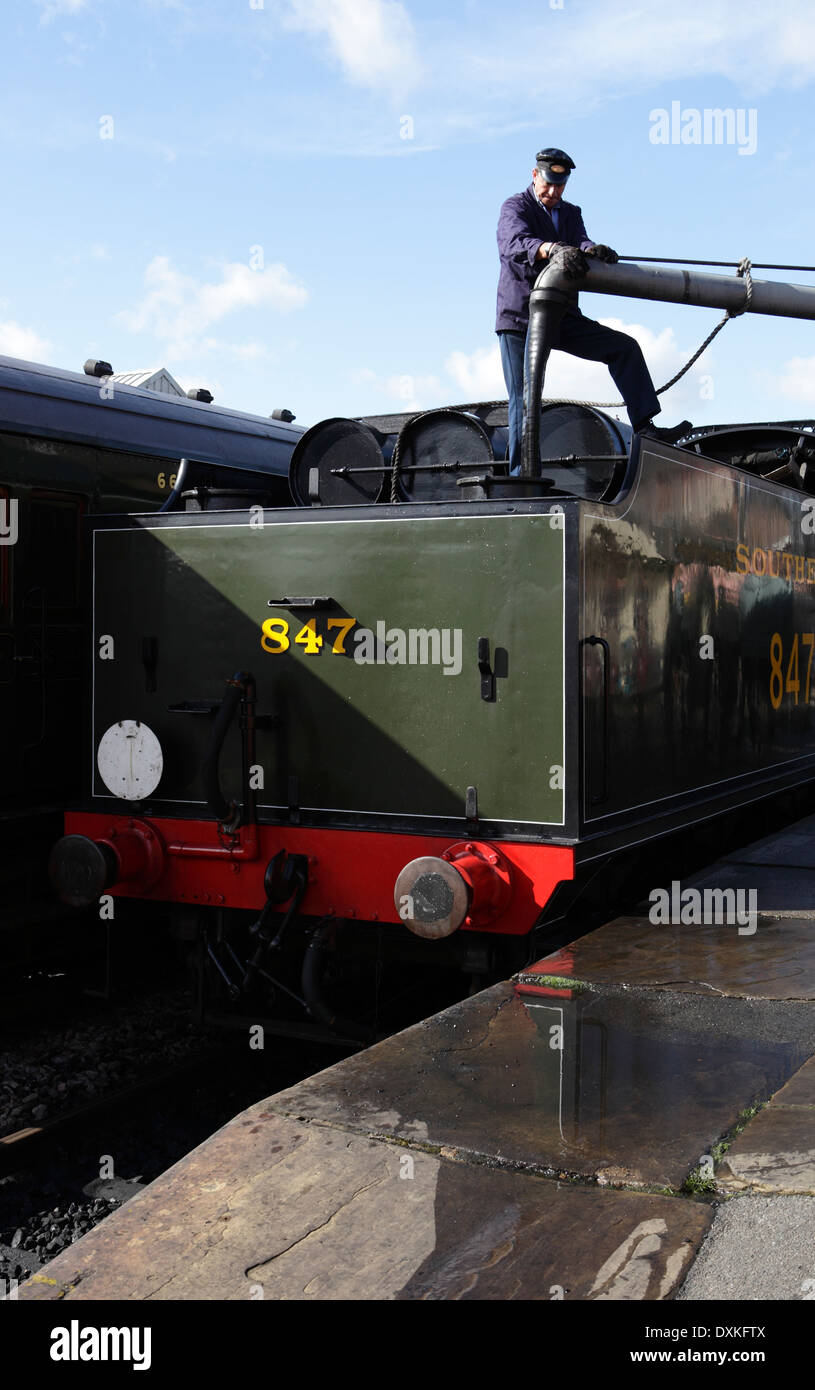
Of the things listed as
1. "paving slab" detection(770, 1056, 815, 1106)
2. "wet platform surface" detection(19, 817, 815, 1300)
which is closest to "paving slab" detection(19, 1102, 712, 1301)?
"wet platform surface" detection(19, 817, 815, 1300)

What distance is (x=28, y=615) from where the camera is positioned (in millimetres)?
6301

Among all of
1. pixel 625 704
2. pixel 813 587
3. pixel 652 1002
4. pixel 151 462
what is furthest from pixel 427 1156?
pixel 813 587

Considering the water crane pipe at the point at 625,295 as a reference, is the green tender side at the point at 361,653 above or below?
below

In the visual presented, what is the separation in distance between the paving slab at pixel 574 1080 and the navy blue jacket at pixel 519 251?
3.12 meters

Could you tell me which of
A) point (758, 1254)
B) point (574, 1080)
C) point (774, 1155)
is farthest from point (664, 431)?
point (758, 1254)

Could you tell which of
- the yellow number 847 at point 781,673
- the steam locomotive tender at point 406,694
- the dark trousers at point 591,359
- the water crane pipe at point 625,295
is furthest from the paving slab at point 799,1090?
the yellow number 847 at point 781,673

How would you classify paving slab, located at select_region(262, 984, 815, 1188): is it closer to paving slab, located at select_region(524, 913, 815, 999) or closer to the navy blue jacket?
paving slab, located at select_region(524, 913, 815, 999)

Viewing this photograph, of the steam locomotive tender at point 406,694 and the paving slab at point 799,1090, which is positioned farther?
the steam locomotive tender at point 406,694

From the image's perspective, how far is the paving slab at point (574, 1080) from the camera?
2.89 meters

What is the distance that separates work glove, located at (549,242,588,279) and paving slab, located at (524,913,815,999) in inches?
108

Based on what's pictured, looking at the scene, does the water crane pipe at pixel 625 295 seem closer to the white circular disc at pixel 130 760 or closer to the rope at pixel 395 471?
the rope at pixel 395 471

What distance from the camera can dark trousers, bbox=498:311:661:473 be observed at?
5.54 m

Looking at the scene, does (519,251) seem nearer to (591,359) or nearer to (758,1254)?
(591,359)

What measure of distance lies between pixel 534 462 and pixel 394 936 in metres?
2.01
